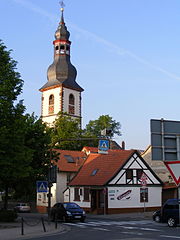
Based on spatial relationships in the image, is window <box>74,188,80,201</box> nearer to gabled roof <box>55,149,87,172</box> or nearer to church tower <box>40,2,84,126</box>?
gabled roof <box>55,149,87,172</box>

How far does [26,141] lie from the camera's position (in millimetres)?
32344

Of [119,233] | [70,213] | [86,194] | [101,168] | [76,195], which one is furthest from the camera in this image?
[76,195]

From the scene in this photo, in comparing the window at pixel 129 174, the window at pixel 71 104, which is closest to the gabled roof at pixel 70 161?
A: the window at pixel 129 174

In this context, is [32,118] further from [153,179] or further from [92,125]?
[92,125]

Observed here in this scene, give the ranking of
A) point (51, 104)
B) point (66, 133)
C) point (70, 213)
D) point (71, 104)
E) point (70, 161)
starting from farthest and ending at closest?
1. point (51, 104)
2. point (71, 104)
3. point (66, 133)
4. point (70, 161)
5. point (70, 213)

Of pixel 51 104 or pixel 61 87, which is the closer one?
pixel 61 87

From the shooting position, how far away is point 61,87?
84.6 m

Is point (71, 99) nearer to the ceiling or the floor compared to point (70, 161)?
nearer to the ceiling

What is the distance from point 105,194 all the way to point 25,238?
20892 mm

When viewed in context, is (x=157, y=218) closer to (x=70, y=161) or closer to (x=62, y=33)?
(x=70, y=161)

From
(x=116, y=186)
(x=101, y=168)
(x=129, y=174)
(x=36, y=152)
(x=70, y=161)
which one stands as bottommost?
(x=116, y=186)

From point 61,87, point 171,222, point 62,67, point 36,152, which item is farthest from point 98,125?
point 171,222

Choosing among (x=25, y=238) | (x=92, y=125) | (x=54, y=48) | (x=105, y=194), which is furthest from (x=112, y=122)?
(x=25, y=238)

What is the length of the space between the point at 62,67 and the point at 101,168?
4652cm
